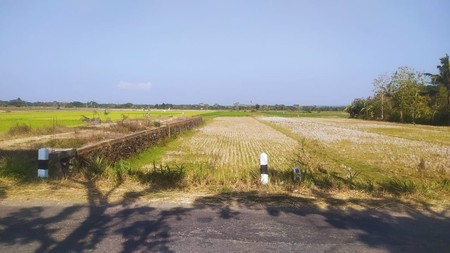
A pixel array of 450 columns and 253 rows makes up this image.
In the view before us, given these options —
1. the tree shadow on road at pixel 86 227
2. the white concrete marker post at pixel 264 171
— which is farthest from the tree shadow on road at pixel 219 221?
the white concrete marker post at pixel 264 171

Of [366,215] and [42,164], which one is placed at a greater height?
[42,164]

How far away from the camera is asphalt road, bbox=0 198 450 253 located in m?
3.62

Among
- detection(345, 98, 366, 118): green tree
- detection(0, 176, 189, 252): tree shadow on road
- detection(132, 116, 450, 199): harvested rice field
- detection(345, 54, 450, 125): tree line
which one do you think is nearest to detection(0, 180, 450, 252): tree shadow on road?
detection(0, 176, 189, 252): tree shadow on road

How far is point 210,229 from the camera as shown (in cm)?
405

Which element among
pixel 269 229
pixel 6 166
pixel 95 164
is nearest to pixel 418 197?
pixel 269 229

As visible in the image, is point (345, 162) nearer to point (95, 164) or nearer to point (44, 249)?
point (95, 164)

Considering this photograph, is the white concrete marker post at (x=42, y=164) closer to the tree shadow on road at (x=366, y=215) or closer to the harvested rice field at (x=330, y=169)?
the harvested rice field at (x=330, y=169)

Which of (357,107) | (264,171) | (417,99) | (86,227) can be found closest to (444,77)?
(417,99)

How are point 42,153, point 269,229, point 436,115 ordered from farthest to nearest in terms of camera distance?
point 436,115
point 42,153
point 269,229

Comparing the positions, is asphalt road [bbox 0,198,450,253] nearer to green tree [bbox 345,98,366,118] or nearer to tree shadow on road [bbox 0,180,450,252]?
tree shadow on road [bbox 0,180,450,252]

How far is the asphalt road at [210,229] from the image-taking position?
3619mm

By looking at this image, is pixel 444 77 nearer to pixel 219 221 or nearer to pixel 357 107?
pixel 357 107

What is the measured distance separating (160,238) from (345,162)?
1335cm

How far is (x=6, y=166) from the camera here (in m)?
7.29
